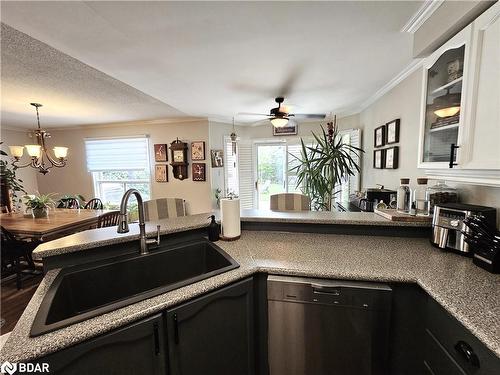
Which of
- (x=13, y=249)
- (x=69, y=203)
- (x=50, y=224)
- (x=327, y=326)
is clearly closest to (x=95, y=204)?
(x=69, y=203)

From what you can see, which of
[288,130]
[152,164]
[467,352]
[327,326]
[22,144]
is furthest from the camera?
[22,144]

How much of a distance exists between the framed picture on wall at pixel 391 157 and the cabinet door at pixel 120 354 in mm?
2740

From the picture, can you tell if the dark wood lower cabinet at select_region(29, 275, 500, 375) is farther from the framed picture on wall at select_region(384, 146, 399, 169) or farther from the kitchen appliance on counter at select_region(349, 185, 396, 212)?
the framed picture on wall at select_region(384, 146, 399, 169)

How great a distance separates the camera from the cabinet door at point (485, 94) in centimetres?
96

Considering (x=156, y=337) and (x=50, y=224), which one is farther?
(x=50, y=224)

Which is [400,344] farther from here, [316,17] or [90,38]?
[90,38]

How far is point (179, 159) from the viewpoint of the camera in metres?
4.22

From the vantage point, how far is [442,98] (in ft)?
4.40

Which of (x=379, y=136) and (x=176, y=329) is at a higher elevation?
(x=379, y=136)

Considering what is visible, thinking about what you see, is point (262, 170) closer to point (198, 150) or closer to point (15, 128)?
point (198, 150)

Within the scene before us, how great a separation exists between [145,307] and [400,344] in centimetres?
124

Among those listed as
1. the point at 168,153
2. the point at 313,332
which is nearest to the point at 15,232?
the point at 168,153

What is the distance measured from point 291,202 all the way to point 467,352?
1953mm

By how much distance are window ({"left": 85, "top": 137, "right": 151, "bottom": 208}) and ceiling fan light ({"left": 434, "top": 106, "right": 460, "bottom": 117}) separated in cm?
450
